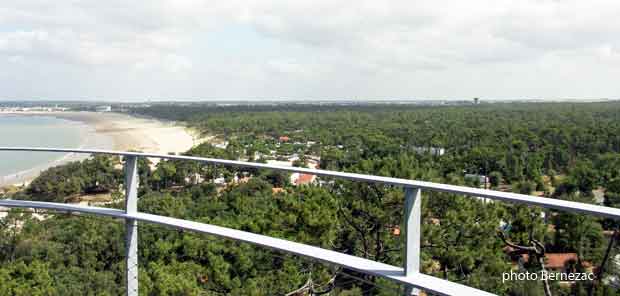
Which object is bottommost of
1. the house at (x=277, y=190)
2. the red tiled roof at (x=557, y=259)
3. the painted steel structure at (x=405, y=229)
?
the house at (x=277, y=190)

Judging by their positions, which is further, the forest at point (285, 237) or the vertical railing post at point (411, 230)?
the forest at point (285, 237)

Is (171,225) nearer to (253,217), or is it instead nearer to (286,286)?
(286,286)

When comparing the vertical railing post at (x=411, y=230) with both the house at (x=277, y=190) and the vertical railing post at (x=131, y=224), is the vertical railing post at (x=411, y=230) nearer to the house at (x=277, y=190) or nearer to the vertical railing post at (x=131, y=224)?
the vertical railing post at (x=131, y=224)

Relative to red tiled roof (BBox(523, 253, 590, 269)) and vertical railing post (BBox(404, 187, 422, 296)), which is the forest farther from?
vertical railing post (BBox(404, 187, 422, 296))

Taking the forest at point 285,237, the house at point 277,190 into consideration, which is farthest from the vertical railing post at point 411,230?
the house at point 277,190

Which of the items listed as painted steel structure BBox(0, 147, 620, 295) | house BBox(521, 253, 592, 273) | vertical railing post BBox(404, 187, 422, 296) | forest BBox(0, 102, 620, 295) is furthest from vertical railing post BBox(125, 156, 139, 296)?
house BBox(521, 253, 592, 273)

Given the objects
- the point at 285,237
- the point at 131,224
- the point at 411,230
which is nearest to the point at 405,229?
the point at 411,230

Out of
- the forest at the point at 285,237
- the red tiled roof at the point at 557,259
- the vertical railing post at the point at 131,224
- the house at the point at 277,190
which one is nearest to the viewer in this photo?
the red tiled roof at the point at 557,259

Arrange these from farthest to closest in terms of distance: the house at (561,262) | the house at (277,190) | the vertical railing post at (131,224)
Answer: the house at (277,190) → the vertical railing post at (131,224) → the house at (561,262)
